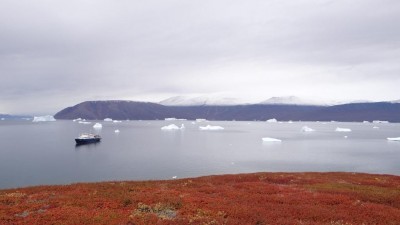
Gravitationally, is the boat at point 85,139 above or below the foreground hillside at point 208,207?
below

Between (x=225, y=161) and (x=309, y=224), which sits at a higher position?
(x=309, y=224)

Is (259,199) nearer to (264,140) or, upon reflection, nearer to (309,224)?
(309,224)

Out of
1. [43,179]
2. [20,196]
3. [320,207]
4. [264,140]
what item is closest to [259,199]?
[320,207]

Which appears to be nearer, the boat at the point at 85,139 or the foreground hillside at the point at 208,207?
the foreground hillside at the point at 208,207

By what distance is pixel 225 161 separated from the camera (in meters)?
95.6

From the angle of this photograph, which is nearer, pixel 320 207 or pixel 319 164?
pixel 320 207

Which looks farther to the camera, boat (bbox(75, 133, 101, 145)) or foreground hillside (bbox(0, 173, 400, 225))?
boat (bbox(75, 133, 101, 145))

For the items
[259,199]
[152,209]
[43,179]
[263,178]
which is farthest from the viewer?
[43,179]

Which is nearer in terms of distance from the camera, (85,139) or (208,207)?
(208,207)

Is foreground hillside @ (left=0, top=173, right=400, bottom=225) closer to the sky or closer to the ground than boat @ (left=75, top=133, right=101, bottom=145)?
closer to the sky

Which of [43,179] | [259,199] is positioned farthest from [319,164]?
[259,199]

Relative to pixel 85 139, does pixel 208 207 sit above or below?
above

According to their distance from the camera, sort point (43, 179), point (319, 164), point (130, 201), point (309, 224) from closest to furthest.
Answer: point (309, 224)
point (130, 201)
point (43, 179)
point (319, 164)

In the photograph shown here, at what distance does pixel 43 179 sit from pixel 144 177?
774 inches
